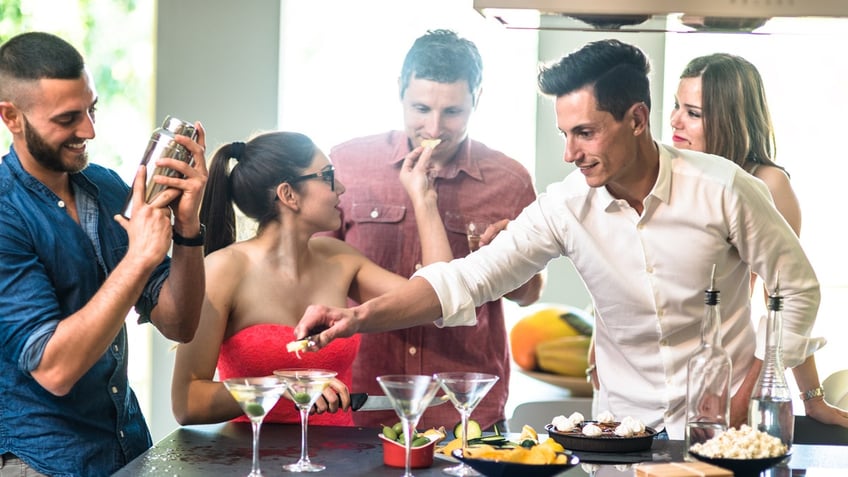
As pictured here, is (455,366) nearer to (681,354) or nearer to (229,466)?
(681,354)

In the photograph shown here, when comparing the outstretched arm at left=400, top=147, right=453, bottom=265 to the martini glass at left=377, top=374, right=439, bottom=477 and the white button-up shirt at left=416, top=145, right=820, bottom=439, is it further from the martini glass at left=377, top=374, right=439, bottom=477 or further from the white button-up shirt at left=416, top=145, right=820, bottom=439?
the martini glass at left=377, top=374, right=439, bottom=477

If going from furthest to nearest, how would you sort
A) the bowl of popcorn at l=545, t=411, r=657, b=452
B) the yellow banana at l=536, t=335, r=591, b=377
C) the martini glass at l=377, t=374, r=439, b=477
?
the yellow banana at l=536, t=335, r=591, b=377 → the bowl of popcorn at l=545, t=411, r=657, b=452 → the martini glass at l=377, t=374, r=439, b=477

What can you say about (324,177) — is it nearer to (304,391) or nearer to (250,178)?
(250,178)

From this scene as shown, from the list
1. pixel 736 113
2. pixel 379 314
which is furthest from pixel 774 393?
pixel 736 113

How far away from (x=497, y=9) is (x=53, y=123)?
38.7 inches

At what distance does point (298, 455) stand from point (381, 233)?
1157 millimetres

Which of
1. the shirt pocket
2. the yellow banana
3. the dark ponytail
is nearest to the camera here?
the dark ponytail

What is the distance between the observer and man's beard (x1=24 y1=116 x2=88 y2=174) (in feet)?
7.41

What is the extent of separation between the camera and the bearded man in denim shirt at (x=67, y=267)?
215 cm

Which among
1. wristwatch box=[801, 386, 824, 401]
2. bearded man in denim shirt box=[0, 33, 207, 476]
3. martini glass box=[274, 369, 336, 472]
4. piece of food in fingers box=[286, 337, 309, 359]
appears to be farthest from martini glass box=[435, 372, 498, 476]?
wristwatch box=[801, 386, 824, 401]

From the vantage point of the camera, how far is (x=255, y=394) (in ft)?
6.21

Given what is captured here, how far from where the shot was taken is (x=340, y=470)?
2021mm

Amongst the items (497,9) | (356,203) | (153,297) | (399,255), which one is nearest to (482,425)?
(399,255)

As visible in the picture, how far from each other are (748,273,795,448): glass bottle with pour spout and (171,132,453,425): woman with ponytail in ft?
3.65
